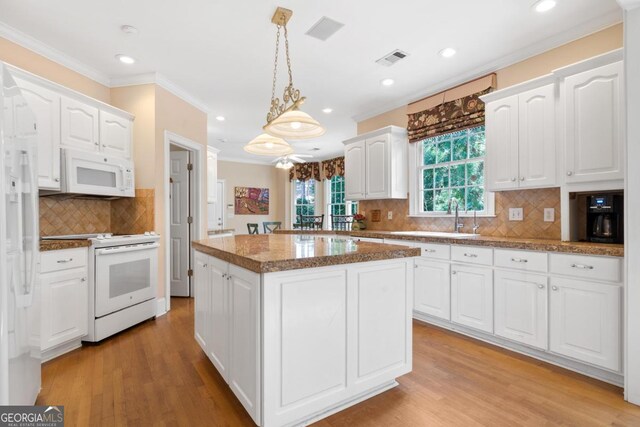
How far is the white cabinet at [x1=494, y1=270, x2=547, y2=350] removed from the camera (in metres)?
2.43

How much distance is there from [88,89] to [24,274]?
9.34ft

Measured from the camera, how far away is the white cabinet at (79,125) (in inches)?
116

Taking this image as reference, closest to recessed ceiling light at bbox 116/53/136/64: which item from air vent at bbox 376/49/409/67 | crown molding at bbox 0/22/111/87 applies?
crown molding at bbox 0/22/111/87

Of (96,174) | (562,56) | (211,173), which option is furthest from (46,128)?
(562,56)

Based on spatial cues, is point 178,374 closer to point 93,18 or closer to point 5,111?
point 5,111

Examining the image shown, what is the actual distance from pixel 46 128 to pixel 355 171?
359 cm

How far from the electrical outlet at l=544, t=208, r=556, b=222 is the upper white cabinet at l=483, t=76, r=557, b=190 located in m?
0.35

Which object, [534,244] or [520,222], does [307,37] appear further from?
[520,222]

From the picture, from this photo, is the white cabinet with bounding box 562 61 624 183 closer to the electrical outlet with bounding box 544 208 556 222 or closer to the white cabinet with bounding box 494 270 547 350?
the electrical outlet with bounding box 544 208 556 222

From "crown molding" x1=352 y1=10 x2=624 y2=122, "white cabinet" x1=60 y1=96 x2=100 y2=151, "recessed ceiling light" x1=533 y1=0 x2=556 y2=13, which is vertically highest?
"recessed ceiling light" x1=533 y1=0 x2=556 y2=13

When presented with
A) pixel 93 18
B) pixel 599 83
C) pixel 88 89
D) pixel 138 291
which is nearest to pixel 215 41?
pixel 93 18

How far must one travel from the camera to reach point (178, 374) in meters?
2.29

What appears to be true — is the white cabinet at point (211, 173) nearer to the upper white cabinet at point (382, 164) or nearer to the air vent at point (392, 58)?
the upper white cabinet at point (382, 164)

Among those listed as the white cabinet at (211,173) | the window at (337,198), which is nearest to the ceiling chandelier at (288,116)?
the white cabinet at (211,173)
